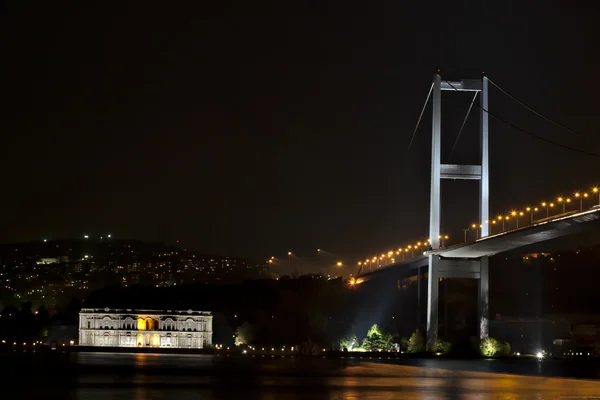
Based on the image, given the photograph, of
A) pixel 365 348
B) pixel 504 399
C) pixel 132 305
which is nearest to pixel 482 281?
pixel 365 348

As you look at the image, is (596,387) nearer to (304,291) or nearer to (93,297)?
(304,291)

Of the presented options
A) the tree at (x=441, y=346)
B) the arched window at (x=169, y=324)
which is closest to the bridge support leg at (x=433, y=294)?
the tree at (x=441, y=346)

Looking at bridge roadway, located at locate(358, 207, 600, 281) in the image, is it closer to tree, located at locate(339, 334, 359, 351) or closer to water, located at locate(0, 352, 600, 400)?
A: water, located at locate(0, 352, 600, 400)

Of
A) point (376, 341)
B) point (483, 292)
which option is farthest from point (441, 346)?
point (376, 341)

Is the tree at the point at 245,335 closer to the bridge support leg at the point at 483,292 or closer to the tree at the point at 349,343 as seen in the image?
the tree at the point at 349,343

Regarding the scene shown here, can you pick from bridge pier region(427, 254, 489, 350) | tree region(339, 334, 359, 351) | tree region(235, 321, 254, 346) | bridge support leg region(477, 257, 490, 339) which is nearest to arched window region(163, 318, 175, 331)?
tree region(235, 321, 254, 346)

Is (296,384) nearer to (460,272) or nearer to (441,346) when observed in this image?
(460,272)

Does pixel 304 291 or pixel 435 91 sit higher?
pixel 435 91
